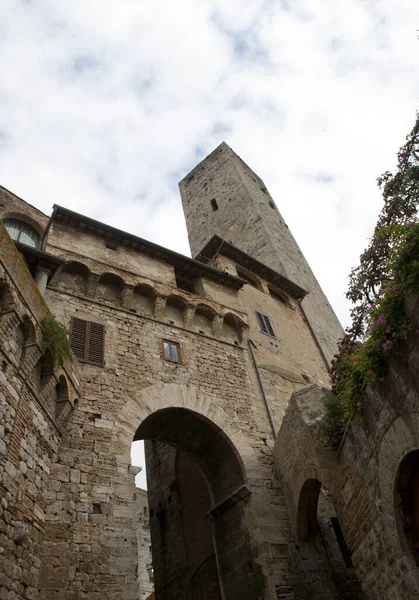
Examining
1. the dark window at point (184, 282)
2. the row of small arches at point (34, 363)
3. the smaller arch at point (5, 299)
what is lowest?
the row of small arches at point (34, 363)

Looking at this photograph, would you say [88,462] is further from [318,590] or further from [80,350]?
[318,590]

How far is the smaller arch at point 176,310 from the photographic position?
12680mm

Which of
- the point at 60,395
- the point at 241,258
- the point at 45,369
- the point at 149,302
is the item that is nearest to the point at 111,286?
the point at 149,302

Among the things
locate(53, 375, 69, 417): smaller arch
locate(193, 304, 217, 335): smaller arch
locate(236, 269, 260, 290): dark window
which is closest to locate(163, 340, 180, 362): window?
locate(193, 304, 217, 335): smaller arch

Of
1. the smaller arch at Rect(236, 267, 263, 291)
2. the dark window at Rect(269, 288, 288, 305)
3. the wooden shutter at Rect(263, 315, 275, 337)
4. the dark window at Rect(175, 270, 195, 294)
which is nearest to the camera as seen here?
the dark window at Rect(175, 270, 195, 294)

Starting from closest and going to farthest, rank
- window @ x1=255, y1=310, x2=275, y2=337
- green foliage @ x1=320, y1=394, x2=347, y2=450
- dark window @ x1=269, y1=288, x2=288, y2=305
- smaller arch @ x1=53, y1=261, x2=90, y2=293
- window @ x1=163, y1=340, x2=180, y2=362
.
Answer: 1. green foliage @ x1=320, y1=394, x2=347, y2=450
2. smaller arch @ x1=53, y1=261, x2=90, y2=293
3. window @ x1=163, y1=340, x2=180, y2=362
4. window @ x1=255, y1=310, x2=275, y2=337
5. dark window @ x1=269, y1=288, x2=288, y2=305

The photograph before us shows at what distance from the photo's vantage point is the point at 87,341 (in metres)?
10.3

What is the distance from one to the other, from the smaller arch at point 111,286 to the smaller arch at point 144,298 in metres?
0.42

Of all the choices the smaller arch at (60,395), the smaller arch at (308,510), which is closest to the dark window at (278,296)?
the smaller arch at (308,510)

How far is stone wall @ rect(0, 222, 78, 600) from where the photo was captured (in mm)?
6234

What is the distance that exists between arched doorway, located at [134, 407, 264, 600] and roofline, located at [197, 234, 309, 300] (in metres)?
7.39

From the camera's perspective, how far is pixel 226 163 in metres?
30.7

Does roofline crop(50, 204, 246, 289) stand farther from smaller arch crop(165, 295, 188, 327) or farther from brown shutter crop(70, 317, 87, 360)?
brown shutter crop(70, 317, 87, 360)

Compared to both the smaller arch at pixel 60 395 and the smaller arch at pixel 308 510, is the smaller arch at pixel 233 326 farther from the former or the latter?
the smaller arch at pixel 60 395
